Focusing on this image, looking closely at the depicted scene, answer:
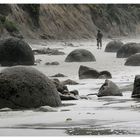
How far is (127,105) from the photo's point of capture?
8.77m

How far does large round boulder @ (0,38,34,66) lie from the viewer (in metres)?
19.0

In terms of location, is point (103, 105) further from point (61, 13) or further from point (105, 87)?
point (61, 13)

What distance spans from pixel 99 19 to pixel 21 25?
17595 mm

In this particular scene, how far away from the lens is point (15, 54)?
62.6 ft

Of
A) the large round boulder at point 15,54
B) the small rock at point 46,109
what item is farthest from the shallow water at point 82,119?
the large round boulder at point 15,54

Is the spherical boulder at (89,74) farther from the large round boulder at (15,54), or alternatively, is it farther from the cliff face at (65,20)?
the cliff face at (65,20)

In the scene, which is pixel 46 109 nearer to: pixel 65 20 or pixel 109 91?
pixel 109 91

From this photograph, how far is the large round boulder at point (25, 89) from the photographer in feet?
27.6

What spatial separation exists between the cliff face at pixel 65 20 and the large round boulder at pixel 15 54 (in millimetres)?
10444

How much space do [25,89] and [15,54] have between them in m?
10.7

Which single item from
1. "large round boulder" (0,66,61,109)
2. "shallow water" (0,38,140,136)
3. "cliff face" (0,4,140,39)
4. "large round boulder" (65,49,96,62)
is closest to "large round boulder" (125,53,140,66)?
"large round boulder" (65,49,96,62)

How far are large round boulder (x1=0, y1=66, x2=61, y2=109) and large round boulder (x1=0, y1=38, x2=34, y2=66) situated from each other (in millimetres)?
10198

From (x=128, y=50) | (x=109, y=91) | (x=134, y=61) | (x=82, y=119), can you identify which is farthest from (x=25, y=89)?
(x=128, y=50)

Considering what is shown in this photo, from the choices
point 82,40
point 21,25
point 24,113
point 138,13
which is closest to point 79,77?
point 24,113
